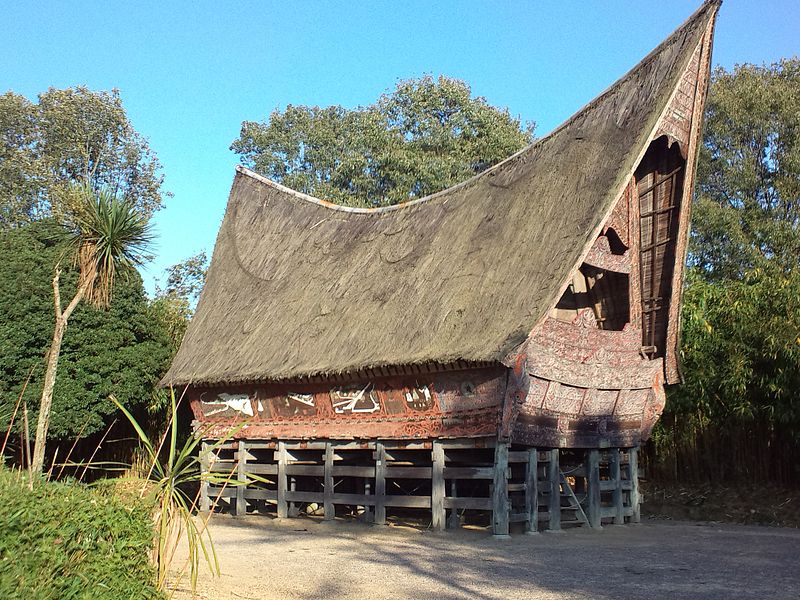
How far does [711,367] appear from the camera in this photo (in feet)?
56.9

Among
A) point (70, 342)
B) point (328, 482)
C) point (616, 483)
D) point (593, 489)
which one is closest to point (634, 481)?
point (616, 483)

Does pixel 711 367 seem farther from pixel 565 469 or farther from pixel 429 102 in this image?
pixel 429 102

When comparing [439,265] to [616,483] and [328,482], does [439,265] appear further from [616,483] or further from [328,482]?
[616,483]

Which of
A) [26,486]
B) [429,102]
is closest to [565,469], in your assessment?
[26,486]

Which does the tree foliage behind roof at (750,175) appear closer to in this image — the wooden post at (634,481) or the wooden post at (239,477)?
the wooden post at (634,481)

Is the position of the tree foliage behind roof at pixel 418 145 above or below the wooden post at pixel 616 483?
above

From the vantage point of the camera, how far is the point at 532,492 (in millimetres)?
12516

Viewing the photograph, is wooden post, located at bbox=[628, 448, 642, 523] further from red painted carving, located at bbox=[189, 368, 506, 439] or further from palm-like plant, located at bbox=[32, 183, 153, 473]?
palm-like plant, located at bbox=[32, 183, 153, 473]

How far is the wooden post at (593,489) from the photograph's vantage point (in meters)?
13.9

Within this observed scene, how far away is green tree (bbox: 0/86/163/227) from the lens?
33.0 metres

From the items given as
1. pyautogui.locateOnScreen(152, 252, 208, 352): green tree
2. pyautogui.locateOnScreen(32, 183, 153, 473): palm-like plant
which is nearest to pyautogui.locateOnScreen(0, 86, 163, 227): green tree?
pyautogui.locateOnScreen(152, 252, 208, 352): green tree

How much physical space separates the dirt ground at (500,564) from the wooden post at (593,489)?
18.1 inches

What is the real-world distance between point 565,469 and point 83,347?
11.0m

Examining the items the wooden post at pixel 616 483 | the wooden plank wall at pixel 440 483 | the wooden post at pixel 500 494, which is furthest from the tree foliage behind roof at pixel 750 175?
the wooden post at pixel 500 494
